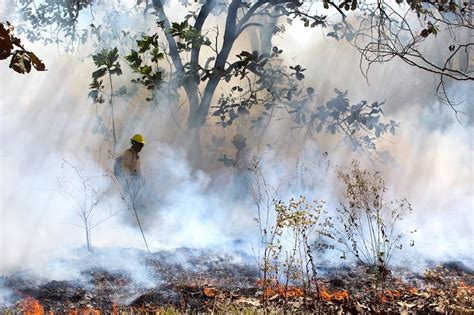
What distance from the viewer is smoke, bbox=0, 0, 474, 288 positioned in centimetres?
754

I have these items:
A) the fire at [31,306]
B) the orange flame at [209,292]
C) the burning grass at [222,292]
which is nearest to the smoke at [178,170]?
the burning grass at [222,292]

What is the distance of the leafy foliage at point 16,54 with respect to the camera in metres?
1.72

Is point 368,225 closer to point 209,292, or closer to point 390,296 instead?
point 390,296

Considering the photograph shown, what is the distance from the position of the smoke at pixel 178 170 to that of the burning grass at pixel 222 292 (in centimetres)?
39

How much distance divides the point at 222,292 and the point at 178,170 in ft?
18.0

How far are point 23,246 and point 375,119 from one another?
547cm

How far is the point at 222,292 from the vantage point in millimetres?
4879

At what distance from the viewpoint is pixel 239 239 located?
7742mm

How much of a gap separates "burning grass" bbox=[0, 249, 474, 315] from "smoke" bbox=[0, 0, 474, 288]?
388mm

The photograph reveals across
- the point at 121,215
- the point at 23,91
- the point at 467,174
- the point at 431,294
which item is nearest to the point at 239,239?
the point at 121,215

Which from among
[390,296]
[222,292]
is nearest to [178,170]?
[222,292]

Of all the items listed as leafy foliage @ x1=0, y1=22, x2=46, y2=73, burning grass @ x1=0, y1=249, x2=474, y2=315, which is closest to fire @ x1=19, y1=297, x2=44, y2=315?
burning grass @ x1=0, y1=249, x2=474, y2=315

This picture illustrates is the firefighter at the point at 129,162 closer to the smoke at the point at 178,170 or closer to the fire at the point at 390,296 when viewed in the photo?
the smoke at the point at 178,170

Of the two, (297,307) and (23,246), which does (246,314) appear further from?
(23,246)
